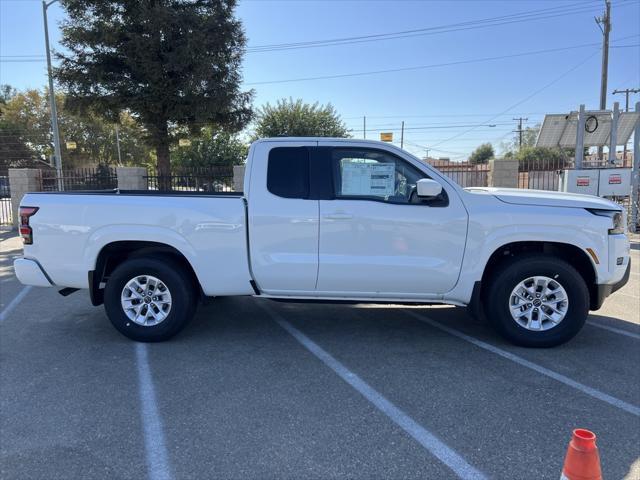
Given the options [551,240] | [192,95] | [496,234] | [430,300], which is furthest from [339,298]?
[192,95]

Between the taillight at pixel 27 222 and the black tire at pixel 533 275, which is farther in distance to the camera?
the taillight at pixel 27 222

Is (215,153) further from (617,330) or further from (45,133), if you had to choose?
(617,330)

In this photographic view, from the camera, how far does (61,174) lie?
693 inches

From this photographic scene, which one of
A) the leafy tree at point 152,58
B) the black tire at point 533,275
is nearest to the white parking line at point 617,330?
the black tire at point 533,275

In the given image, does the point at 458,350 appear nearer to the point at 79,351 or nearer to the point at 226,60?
the point at 79,351

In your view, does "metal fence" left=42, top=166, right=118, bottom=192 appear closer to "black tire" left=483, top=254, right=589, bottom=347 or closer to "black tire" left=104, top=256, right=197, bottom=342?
"black tire" left=104, top=256, right=197, bottom=342

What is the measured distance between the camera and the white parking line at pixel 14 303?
6.16m

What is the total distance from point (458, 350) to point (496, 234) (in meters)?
1.18

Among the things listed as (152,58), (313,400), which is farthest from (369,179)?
(152,58)

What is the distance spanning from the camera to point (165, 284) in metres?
4.93

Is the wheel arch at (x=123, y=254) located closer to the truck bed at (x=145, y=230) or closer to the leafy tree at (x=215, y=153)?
the truck bed at (x=145, y=230)

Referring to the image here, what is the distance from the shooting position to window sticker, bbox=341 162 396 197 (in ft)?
15.8

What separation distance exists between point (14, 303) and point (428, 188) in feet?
19.1

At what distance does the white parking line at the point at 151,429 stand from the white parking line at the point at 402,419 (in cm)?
149
